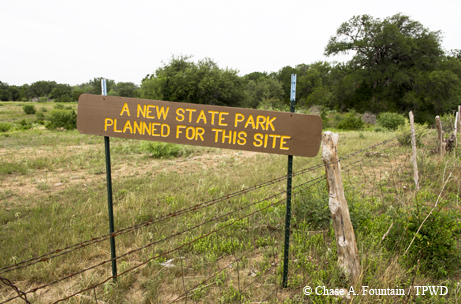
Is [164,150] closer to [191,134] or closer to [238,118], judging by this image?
[191,134]

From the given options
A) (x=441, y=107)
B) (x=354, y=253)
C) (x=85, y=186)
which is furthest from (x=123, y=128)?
(x=441, y=107)

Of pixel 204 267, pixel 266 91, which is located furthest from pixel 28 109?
pixel 204 267

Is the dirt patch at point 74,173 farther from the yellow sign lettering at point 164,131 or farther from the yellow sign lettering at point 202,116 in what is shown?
the yellow sign lettering at point 202,116

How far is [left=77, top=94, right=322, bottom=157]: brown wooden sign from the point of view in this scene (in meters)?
2.43

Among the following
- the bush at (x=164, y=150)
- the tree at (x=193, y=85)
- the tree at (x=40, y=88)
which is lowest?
the bush at (x=164, y=150)

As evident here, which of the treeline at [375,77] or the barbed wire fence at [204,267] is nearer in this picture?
the barbed wire fence at [204,267]

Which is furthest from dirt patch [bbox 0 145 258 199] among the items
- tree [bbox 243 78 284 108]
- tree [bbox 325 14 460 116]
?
tree [bbox 243 78 284 108]

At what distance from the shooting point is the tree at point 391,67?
106 feet

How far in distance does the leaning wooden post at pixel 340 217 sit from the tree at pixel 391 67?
36.7 meters

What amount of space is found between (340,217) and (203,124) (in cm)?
164

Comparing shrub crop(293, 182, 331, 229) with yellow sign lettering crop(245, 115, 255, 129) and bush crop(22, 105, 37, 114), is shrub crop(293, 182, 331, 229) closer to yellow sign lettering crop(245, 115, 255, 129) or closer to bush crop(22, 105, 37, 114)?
yellow sign lettering crop(245, 115, 255, 129)

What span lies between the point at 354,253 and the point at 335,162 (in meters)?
0.92

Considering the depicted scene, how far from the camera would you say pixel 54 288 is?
287 centimetres

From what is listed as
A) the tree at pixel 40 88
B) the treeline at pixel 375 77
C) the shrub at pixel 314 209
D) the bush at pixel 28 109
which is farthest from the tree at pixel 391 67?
the tree at pixel 40 88
